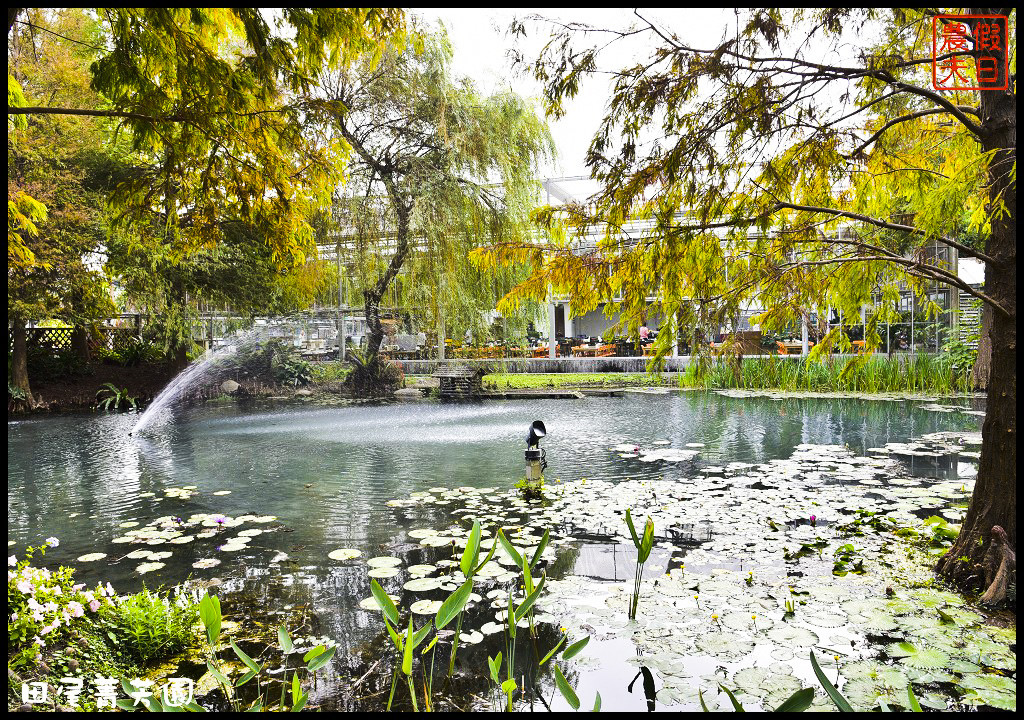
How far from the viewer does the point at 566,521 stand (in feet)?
12.8

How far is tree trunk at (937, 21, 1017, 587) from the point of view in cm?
262

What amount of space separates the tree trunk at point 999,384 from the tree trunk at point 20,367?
12.9m

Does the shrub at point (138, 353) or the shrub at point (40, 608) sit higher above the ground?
the shrub at point (138, 353)

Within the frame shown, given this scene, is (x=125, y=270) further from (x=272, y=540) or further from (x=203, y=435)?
(x=272, y=540)

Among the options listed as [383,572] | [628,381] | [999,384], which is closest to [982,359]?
[628,381]

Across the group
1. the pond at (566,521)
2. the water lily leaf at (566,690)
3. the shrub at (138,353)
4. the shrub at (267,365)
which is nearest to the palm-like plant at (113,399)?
the shrub at (138,353)

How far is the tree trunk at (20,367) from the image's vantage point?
418 inches

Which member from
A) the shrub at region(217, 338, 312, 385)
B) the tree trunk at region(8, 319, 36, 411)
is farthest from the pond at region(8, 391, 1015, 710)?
the shrub at region(217, 338, 312, 385)

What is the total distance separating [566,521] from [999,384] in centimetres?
232

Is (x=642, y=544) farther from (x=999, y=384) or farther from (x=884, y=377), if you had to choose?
(x=884, y=377)

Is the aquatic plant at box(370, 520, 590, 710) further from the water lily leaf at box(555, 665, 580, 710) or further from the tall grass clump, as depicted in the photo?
the tall grass clump

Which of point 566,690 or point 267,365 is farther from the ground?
point 267,365

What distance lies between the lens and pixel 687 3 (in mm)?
1843

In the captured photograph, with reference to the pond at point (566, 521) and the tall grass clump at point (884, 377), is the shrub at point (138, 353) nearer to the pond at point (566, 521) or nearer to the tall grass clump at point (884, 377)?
the pond at point (566, 521)
